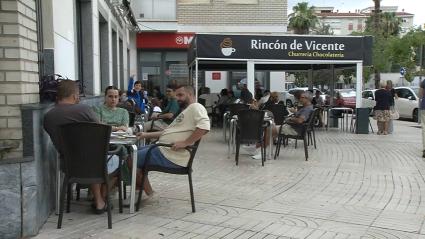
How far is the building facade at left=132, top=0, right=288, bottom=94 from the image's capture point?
22766mm

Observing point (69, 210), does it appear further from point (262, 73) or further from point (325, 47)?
point (262, 73)

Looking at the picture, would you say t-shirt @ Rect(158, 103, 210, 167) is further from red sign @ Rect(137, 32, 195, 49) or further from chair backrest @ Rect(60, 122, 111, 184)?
red sign @ Rect(137, 32, 195, 49)

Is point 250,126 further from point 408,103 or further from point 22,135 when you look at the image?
point 408,103

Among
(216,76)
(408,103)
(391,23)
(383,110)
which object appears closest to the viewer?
(383,110)

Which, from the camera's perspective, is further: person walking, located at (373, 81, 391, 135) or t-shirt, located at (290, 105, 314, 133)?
person walking, located at (373, 81, 391, 135)

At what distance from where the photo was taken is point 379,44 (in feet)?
138

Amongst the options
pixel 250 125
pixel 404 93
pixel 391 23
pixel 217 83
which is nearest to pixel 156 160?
pixel 250 125

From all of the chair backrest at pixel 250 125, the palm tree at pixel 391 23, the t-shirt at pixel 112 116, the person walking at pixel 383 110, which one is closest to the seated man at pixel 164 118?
the chair backrest at pixel 250 125

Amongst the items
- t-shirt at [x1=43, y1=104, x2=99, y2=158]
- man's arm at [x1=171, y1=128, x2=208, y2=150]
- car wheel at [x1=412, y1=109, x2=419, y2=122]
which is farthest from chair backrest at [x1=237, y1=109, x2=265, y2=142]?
car wheel at [x1=412, y1=109, x2=419, y2=122]

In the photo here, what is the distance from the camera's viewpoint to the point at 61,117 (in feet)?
16.4

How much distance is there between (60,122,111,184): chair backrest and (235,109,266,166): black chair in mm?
4381

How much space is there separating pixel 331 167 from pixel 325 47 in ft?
19.8

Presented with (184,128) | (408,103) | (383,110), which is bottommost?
(408,103)

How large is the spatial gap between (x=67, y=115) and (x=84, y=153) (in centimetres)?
48
